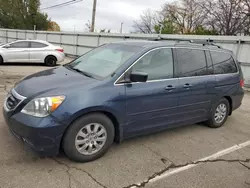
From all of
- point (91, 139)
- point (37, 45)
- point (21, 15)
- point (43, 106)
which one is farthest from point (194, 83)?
point (21, 15)

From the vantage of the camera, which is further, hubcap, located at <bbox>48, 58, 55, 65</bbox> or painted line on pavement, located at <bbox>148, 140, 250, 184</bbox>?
hubcap, located at <bbox>48, 58, 55, 65</bbox>

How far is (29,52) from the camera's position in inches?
461

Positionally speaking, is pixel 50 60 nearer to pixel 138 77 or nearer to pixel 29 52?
pixel 29 52

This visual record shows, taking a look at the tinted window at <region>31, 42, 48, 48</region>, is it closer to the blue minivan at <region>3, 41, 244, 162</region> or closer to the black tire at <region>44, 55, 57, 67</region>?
the black tire at <region>44, 55, 57, 67</region>

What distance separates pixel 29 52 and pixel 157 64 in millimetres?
9627

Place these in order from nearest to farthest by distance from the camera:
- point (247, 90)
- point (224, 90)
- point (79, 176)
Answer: point (79, 176) → point (224, 90) → point (247, 90)

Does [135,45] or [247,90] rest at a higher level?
[135,45]

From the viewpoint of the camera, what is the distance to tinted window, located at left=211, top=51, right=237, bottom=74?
4648 millimetres

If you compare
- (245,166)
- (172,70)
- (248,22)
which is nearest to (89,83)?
(172,70)

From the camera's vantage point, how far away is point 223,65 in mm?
4812

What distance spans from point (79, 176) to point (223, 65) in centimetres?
Answer: 355

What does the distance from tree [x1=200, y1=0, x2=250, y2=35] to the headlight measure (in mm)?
26468

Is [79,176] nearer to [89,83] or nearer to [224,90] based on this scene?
[89,83]

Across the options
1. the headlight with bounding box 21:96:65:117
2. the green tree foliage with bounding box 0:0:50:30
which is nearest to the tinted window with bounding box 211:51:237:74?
the headlight with bounding box 21:96:65:117
